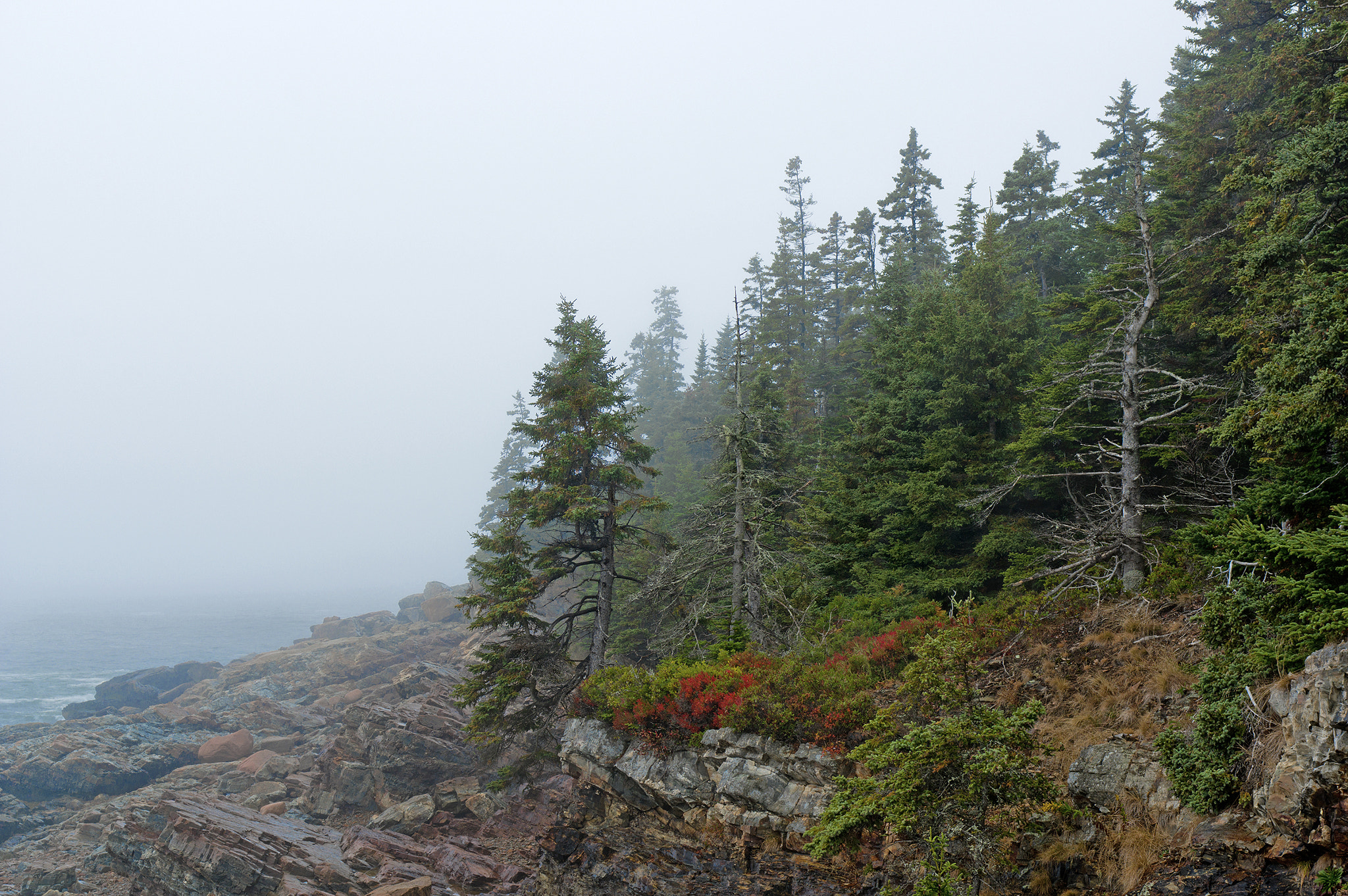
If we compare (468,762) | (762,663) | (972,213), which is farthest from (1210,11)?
(468,762)

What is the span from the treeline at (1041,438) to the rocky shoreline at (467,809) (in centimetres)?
191

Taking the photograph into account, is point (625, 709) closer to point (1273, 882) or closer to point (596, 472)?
point (596, 472)

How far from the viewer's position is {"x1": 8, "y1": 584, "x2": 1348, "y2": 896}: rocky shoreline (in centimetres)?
614

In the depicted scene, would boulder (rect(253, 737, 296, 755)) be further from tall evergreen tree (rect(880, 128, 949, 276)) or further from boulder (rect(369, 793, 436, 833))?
tall evergreen tree (rect(880, 128, 949, 276))

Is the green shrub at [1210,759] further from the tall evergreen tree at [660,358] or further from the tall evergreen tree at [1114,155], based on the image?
the tall evergreen tree at [660,358]

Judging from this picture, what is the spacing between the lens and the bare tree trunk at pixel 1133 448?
1141cm

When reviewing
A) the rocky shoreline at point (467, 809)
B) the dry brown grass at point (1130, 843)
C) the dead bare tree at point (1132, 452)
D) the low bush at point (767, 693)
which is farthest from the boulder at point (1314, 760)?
the low bush at point (767, 693)

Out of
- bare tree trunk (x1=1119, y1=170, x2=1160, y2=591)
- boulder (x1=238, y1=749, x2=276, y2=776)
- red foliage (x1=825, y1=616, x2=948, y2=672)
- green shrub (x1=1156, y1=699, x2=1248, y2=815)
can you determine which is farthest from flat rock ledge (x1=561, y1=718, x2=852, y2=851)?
boulder (x1=238, y1=749, x2=276, y2=776)

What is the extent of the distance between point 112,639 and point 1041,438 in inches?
5166

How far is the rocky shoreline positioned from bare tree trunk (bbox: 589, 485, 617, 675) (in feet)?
12.8

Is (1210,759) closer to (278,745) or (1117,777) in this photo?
(1117,777)

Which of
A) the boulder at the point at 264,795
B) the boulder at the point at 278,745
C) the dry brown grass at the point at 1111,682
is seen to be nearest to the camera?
the dry brown grass at the point at 1111,682

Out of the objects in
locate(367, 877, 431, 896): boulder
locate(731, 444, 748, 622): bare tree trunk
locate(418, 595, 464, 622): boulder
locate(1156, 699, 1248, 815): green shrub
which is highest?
locate(731, 444, 748, 622): bare tree trunk

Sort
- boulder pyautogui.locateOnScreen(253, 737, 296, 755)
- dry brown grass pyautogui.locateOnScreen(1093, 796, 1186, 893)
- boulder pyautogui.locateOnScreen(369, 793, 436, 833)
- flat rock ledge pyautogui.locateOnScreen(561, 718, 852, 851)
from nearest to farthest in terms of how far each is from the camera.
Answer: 1. dry brown grass pyautogui.locateOnScreen(1093, 796, 1186, 893)
2. flat rock ledge pyautogui.locateOnScreen(561, 718, 852, 851)
3. boulder pyautogui.locateOnScreen(369, 793, 436, 833)
4. boulder pyautogui.locateOnScreen(253, 737, 296, 755)
